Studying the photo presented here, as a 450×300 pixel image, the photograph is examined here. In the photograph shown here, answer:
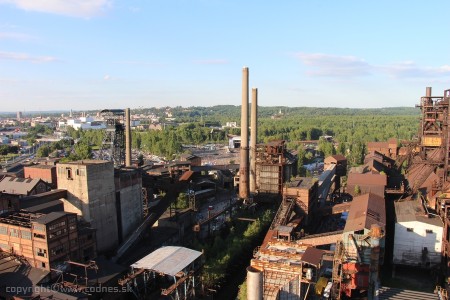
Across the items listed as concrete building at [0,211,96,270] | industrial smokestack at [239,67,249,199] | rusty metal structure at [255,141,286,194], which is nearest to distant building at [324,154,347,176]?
rusty metal structure at [255,141,286,194]

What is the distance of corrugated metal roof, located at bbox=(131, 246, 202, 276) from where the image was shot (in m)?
20.6

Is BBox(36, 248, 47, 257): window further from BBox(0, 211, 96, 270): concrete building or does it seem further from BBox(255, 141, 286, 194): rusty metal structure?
BBox(255, 141, 286, 194): rusty metal structure

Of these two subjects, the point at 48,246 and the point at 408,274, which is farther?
the point at 408,274

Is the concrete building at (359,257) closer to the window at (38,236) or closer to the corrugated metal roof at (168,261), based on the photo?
the corrugated metal roof at (168,261)

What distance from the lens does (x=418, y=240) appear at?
25406 millimetres

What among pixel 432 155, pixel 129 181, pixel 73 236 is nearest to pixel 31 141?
pixel 129 181

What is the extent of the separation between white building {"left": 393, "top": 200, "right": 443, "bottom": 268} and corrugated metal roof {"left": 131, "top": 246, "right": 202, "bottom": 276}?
14456 millimetres

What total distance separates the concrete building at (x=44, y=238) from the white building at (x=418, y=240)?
21690mm

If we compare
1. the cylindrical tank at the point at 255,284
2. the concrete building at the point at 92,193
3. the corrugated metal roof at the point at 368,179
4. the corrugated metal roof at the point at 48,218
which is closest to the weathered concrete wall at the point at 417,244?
the corrugated metal roof at the point at 368,179

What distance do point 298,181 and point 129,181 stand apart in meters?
17.2

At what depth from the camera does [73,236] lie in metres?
22.9

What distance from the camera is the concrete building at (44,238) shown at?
21.4 m

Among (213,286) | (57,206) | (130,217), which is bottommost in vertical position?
(213,286)

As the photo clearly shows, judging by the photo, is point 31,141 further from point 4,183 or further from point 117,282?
point 117,282
